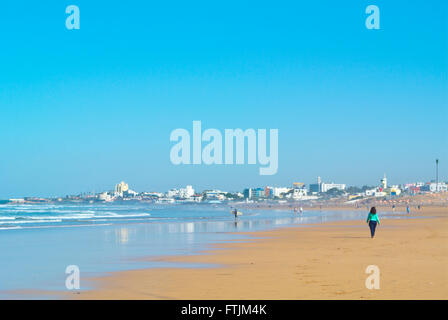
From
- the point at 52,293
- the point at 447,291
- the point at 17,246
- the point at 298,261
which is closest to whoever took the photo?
the point at 447,291

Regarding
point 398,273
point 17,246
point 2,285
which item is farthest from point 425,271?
point 17,246

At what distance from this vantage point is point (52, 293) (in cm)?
1032

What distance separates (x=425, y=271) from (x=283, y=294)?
403cm

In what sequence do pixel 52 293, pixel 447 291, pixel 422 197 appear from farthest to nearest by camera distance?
pixel 422 197, pixel 52 293, pixel 447 291

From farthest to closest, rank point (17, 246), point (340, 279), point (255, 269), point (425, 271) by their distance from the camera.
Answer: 1. point (17, 246)
2. point (255, 269)
3. point (425, 271)
4. point (340, 279)

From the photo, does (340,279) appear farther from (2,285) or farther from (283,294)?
(2,285)

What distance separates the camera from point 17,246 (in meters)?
21.0

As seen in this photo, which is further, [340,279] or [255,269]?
[255,269]

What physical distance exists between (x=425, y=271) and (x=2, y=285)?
8870mm

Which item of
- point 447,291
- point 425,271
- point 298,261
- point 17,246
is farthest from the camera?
point 17,246
